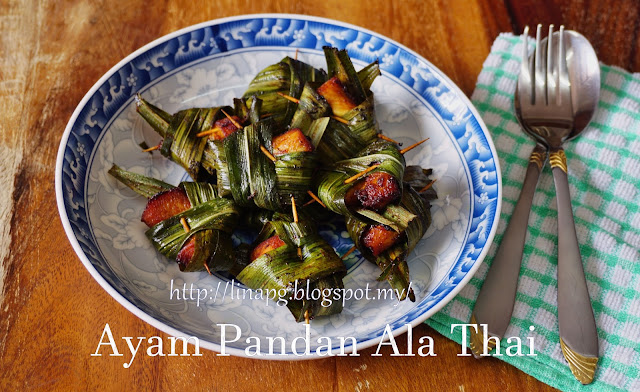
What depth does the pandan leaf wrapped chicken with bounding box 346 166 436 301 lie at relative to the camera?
82.7 inches

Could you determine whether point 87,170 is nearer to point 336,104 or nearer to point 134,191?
point 134,191

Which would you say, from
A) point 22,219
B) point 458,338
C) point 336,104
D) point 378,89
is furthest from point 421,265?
point 22,219

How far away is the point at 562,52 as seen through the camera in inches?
112

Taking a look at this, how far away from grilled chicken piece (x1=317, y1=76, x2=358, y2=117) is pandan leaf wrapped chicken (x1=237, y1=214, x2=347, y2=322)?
510 mm

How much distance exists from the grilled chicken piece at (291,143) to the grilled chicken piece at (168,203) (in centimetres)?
41

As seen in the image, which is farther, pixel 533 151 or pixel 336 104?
pixel 533 151

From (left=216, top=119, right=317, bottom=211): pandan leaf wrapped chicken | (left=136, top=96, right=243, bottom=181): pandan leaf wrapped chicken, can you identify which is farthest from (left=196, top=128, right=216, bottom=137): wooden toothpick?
(left=216, top=119, right=317, bottom=211): pandan leaf wrapped chicken

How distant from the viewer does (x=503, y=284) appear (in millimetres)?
2273

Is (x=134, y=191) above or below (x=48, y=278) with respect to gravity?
above

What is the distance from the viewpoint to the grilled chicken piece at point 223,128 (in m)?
2.32

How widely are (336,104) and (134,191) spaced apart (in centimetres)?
93

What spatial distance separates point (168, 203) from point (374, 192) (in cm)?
82

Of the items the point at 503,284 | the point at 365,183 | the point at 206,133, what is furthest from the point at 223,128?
the point at 503,284

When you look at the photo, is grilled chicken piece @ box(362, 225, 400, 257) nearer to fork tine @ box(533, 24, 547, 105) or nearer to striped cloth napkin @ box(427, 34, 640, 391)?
striped cloth napkin @ box(427, 34, 640, 391)
